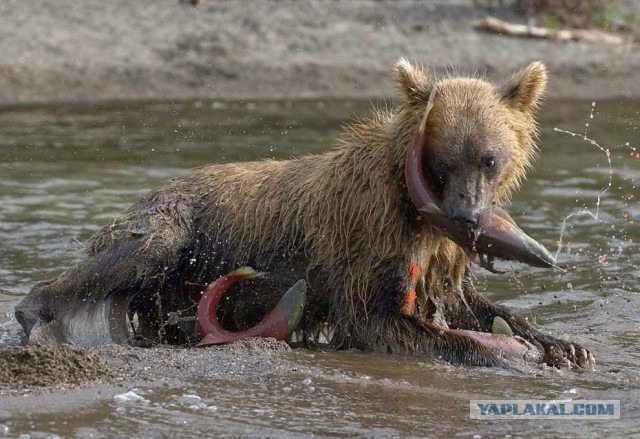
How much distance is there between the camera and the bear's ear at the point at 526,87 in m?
7.44

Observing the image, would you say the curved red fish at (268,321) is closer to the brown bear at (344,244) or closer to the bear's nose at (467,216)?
the brown bear at (344,244)

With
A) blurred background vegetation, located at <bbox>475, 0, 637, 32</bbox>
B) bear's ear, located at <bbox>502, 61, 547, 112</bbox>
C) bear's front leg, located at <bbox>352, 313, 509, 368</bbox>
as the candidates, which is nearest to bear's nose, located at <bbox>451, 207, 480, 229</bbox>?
bear's front leg, located at <bbox>352, 313, 509, 368</bbox>

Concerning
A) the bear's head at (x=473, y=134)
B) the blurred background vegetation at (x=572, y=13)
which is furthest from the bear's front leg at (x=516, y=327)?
the blurred background vegetation at (x=572, y=13)

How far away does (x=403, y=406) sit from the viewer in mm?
6133

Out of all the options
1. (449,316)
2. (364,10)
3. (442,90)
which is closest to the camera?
(442,90)

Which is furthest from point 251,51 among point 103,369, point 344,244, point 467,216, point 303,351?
point 103,369

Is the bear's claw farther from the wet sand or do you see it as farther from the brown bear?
the wet sand

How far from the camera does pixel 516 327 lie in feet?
25.5

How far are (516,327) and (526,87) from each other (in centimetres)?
149

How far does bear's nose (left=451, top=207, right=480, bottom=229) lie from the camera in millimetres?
6734

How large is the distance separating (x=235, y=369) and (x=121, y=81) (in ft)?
38.1

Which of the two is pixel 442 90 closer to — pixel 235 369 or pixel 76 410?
pixel 235 369

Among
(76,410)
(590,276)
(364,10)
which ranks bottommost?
(76,410)

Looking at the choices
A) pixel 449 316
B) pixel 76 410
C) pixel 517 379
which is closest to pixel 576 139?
pixel 449 316
